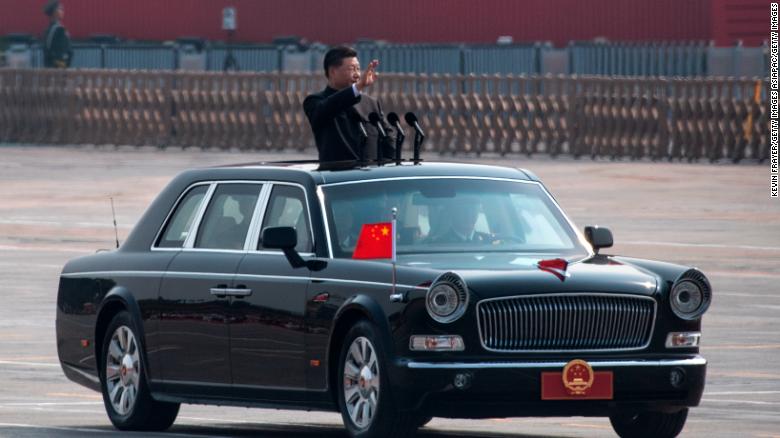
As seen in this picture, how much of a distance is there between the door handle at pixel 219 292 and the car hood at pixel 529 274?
3.61 ft

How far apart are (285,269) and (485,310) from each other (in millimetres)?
1357

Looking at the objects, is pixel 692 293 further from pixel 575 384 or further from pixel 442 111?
pixel 442 111

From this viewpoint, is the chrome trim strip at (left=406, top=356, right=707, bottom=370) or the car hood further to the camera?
the car hood

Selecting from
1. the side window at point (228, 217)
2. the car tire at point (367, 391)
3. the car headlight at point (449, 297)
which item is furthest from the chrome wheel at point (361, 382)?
the side window at point (228, 217)

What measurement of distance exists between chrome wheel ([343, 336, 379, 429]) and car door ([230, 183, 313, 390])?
0.42 meters

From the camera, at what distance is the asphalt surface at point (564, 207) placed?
39.5 feet

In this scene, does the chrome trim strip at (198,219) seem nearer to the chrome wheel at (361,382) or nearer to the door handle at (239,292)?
the door handle at (239,292)

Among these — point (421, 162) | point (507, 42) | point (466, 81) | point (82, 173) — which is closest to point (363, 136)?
point (421, 162)

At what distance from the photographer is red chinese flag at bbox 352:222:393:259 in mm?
10430

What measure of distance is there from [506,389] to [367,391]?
698 millimetres

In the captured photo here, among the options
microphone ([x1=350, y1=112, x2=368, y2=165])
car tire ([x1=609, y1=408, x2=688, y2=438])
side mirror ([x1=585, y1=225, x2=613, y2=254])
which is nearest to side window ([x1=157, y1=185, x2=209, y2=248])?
microphone ([x1=350, y1=112, x2=368, y2=165])

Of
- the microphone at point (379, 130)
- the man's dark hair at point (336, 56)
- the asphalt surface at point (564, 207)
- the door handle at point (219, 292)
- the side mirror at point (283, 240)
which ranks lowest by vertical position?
the asphalt surface at point (564, 207)

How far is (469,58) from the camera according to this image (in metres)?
53.3

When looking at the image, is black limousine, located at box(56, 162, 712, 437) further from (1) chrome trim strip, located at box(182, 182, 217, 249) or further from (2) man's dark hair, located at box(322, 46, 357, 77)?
(2) man's dark hair, located at box(322, 46, 357, 77)
